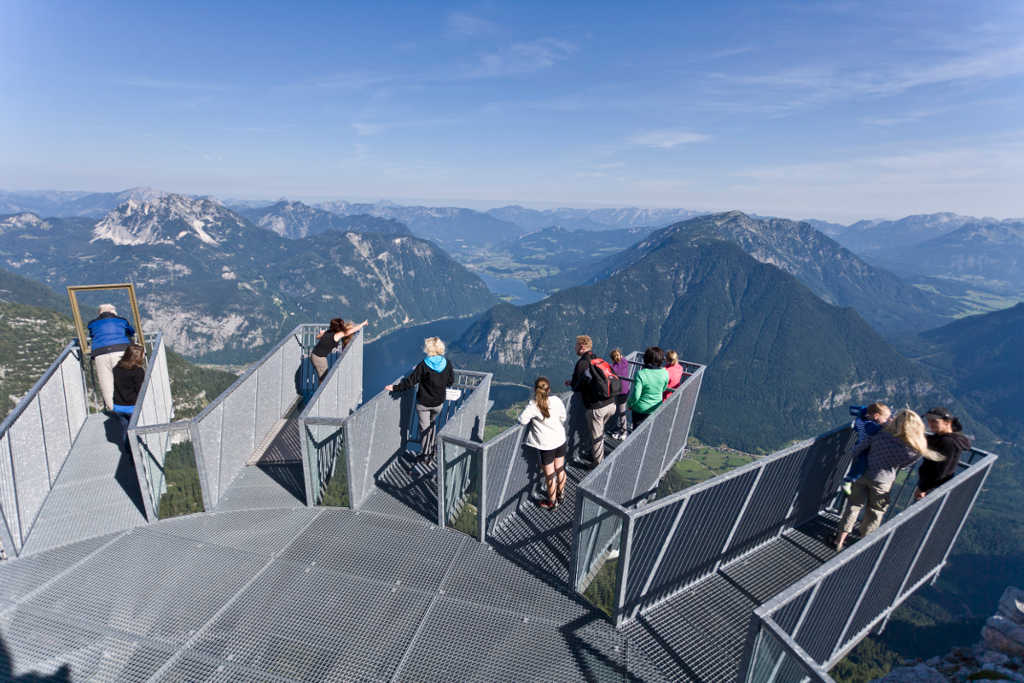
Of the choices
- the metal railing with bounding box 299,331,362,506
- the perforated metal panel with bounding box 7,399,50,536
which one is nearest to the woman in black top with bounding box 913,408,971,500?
the metal railing with bounding box 299,331,362,506

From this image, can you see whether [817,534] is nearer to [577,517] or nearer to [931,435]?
[931,435]

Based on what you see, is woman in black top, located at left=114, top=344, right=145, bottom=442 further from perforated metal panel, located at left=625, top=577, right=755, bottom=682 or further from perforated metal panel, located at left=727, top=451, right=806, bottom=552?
perforated metal panel, located at left=727, top=451, right=806, bottom=552

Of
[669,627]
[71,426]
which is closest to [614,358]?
[669,627]

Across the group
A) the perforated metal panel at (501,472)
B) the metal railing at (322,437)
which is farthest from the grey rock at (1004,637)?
the metal railing at (322,437)

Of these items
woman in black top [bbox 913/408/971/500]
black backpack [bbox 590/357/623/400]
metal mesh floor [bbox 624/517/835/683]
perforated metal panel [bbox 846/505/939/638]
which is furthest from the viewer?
black backpack [bbox 590/357/623/400]

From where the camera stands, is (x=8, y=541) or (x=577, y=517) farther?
(x=8, y=541)
